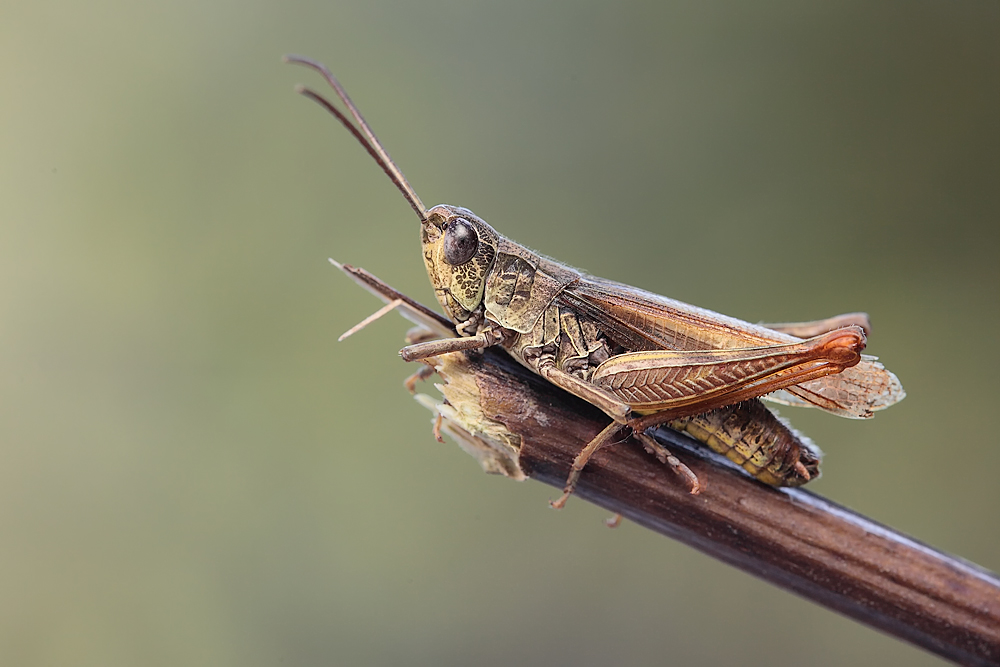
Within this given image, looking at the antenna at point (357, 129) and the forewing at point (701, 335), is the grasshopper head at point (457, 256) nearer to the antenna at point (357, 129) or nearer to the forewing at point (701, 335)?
the antenna at point (357, 129)

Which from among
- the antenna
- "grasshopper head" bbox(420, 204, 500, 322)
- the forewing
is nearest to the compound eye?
"grasshopper head" bbox(420, 204, 500, 322)

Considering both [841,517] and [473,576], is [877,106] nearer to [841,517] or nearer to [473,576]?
[841,517]

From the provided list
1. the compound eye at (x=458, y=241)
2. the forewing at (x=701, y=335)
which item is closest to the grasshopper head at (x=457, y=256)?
the compound eye at (x=458, y=241)

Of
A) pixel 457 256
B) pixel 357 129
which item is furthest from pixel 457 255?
pixel 357 129

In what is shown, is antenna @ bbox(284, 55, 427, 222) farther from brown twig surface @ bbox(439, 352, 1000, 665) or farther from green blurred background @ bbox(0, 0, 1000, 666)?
green blurred background @ bbox(0, 0, 1000, 666)

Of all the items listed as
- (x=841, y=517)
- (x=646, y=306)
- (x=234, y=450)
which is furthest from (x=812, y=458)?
(x=234, y=450)

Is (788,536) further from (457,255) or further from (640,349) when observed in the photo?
(457,255)

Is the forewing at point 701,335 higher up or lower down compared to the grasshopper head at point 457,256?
higher up
